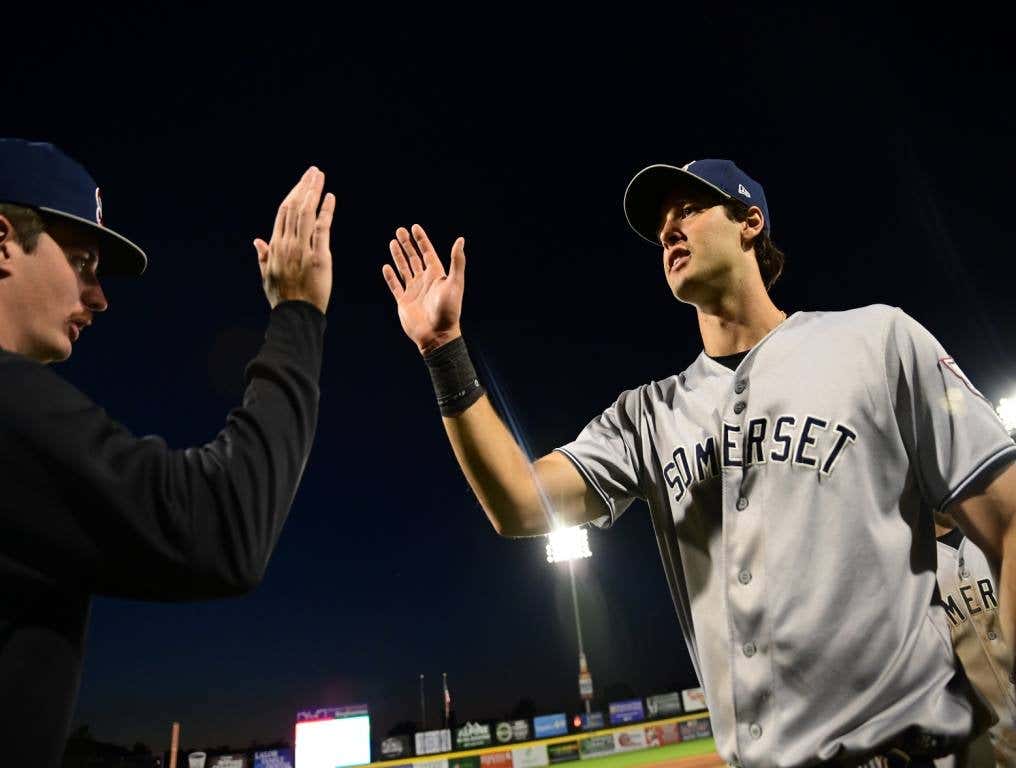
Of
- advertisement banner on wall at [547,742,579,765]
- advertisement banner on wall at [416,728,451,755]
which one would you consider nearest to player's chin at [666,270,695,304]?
advertisement banner on wall at [416,728,451,755]

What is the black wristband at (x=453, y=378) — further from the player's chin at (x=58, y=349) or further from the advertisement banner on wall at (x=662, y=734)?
the advertisement banner on wall at (x=662, y=734)

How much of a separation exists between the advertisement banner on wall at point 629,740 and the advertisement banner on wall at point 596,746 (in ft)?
0.93

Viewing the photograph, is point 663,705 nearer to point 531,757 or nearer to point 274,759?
point 531,757

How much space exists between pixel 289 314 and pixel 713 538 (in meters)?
1.46

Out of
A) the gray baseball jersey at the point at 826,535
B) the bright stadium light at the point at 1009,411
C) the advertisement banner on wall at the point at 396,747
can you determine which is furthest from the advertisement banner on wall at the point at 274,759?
the bright stadium light at the point at 1009,411

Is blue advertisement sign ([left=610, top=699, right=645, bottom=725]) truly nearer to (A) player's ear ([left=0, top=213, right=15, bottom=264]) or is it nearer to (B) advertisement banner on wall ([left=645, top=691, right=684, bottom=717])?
(B) advertisement banner on wall ([left=645, top=691, right=684, bottom=717])

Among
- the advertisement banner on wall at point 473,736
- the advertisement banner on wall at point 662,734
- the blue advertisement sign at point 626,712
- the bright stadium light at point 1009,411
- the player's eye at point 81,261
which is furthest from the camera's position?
the blue advertisement sign at point 626,712

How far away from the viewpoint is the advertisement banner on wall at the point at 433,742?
21655 mm

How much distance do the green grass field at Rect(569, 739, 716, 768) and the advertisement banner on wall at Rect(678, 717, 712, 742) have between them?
0.92 feet

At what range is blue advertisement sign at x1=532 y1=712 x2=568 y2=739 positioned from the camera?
979 inches

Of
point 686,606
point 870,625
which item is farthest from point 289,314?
point 870,625

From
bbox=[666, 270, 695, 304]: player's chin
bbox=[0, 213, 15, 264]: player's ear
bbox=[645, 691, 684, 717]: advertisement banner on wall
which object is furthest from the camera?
bbox=[645, 691, 684, 717]: advertisement banner on wall

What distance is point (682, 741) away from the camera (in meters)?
25.1

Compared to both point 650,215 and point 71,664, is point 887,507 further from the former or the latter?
point 71,664
